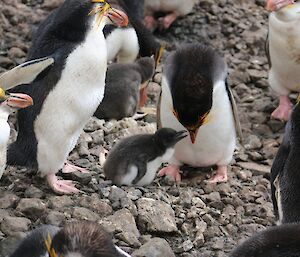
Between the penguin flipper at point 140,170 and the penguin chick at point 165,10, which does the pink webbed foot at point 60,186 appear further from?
the penguin chick at point 165,10

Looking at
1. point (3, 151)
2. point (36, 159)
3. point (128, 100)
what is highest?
point (3, 151)

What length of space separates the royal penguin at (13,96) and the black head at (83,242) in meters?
0.99

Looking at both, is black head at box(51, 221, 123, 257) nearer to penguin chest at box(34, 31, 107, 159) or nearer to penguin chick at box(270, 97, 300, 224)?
penguin chick at box(270, 97, 300, 224)

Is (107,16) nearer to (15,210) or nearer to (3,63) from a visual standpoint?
(15,210)

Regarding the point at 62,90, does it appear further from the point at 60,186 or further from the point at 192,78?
the point at 192,78

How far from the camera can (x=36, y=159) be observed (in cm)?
434

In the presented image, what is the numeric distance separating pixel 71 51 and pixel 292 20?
1.95 metres

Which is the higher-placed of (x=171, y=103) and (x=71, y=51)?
(x=71, y=51)

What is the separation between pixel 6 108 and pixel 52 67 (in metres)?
0.39

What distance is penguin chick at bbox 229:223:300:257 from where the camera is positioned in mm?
2934

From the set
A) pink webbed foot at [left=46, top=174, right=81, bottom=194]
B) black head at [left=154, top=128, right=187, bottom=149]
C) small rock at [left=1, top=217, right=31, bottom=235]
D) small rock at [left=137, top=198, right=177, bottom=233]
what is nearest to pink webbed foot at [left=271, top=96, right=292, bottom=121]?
black head at [left=154, top=128, right=187, bottom=149]

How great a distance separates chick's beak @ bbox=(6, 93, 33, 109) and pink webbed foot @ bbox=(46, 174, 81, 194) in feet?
1.78

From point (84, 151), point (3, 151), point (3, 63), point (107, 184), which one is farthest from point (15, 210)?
point (3, 63)

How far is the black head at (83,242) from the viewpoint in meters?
2.92
